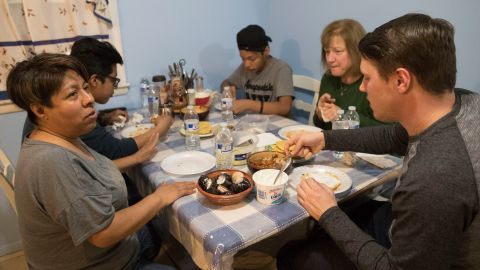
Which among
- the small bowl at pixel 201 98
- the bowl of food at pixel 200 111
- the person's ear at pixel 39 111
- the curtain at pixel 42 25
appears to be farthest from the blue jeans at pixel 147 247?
the curtain at pixel 42 25

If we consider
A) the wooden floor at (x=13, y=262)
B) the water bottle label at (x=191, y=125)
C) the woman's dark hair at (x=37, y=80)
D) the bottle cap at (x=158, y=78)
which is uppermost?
the woman's dark hair at (x=37, y=80)

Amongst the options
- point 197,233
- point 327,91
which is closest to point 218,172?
point 197,233

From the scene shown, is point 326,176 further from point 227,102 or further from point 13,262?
point 13,262

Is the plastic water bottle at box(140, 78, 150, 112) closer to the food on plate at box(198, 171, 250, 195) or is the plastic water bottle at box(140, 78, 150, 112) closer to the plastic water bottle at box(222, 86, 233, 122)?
the plastic water bottle at box(222, 86, 233, 122)

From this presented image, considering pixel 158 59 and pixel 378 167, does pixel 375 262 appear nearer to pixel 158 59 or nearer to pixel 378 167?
pixel 378 167

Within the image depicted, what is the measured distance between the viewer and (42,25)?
202 centimetres

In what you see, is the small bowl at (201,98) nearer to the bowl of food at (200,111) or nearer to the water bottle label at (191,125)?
the bowl of food at (200,111)

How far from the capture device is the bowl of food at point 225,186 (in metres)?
1.14

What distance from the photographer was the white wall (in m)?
1.94

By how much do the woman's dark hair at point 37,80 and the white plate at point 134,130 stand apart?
33.0 inches

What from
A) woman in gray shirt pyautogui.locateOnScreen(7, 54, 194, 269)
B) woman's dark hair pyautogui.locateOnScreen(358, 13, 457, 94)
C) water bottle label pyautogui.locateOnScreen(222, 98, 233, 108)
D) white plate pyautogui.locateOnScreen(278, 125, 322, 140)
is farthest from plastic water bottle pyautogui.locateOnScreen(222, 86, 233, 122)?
woman's dark hair pyautogui.locateOnScreen(358, 13, 457, 94)

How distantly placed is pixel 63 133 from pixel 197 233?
1.77 feet

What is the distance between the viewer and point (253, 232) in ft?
3.41

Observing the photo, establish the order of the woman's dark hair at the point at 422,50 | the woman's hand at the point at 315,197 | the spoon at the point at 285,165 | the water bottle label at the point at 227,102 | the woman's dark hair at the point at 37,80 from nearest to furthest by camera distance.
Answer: the woman's dark hair at the point at 422,50 < the woman's dark hair at the point at 37,80 < the woman's hand at the point at 315,197 < the spoon at the point at 285,165 < the water bottle label at the point at 227,102
